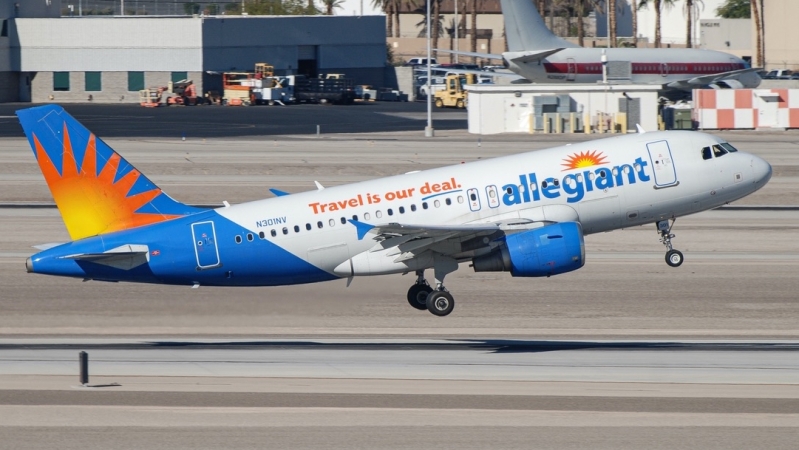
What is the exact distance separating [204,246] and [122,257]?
231cm

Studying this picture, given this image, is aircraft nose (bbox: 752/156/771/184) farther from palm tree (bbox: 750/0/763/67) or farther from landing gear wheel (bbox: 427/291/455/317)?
palm tree (bbox: 750/0/763/67)

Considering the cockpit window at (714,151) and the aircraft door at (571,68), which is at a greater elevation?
the aircraft door at (571,68)

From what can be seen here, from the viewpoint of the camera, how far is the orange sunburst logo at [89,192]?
3228cm

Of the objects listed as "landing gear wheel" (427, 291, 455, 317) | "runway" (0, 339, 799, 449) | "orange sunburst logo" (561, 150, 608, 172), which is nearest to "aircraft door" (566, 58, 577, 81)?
"orange sunburst logo" (561, 150, 608, 172)

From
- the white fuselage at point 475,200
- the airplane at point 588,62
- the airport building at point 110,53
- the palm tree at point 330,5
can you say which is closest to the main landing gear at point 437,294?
the white fuselage at point 475,200

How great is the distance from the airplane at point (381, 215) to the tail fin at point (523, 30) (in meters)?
58.9

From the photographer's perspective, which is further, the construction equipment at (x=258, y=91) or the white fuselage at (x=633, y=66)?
the construction equipment at (x=258, y=91)

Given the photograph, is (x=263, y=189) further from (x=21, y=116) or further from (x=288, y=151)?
(x=21, y=116)

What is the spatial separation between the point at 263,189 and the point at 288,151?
13.4 metres

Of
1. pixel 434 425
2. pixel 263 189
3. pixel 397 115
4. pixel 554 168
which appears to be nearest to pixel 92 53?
pixel 397 115

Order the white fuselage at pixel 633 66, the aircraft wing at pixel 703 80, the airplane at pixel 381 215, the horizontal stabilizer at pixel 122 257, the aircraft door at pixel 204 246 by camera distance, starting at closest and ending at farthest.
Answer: the horizontal stabilizer at pixel 122 257, the airplane at pixel 381 215, the aircraft door at pixel 204 246, the aircraft wing at pixel 703 80, the white fuselage at pixel 633 66

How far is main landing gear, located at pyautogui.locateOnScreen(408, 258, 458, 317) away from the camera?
3384 cm

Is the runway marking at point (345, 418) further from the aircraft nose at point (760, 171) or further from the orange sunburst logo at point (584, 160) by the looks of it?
the aircraft nose at point (760, 171)

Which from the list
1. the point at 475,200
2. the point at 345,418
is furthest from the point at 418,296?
the point at 345,418
